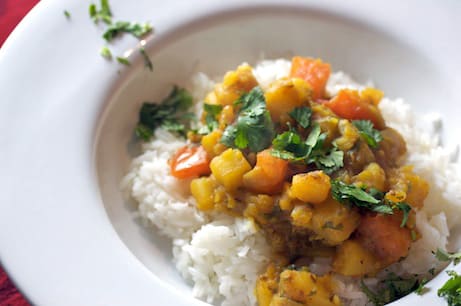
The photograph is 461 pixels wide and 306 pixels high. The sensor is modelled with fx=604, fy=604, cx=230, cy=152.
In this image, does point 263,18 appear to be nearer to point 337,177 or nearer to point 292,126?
point 292,126

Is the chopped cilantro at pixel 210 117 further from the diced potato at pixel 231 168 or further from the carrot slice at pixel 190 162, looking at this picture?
the diced potato at pixel 231 168

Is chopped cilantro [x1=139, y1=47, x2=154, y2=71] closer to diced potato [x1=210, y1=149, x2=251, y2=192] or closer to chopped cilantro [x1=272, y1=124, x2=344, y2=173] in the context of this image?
diced potato [x1=210, y1=149, x2=251, y2=192]

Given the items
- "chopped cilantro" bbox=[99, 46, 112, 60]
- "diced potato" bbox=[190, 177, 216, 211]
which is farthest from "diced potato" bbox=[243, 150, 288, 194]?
"chopped cilantro" bbox=[99, 46, 112, 60]

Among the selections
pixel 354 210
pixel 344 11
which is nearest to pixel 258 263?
pixel 354 210

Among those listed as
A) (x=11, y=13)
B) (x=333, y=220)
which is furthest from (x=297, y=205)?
(x=11, y=13)

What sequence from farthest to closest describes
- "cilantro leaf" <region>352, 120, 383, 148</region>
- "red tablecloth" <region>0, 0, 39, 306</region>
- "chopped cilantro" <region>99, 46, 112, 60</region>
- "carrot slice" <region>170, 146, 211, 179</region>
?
"red tablecloth" <region>0, 0, 39, 306</region>, "chopped cilantro" <region>99, 46, 112, 60</region>, "carrot slice" <region>170, 146, 211, 179</region>, "cilantro leaf" <region>352, 120, 383, 148</region>

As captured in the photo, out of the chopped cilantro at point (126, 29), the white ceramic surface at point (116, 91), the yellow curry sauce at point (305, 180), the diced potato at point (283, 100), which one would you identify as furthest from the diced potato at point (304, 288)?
the chopped cilantro at point (126, 29)

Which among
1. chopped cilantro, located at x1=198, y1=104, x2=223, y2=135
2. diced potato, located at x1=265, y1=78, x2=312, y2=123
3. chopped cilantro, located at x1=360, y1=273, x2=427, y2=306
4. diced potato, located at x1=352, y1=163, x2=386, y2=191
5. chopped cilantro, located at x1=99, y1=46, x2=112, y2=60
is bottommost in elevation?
chopped cilantro, located at x1=360, y1=273, x2=427, y2=306

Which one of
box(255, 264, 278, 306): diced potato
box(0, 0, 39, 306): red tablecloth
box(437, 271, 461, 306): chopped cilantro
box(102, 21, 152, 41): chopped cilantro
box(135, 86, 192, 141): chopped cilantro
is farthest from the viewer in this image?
box(0, 0, 39, 306): red tablecloth
